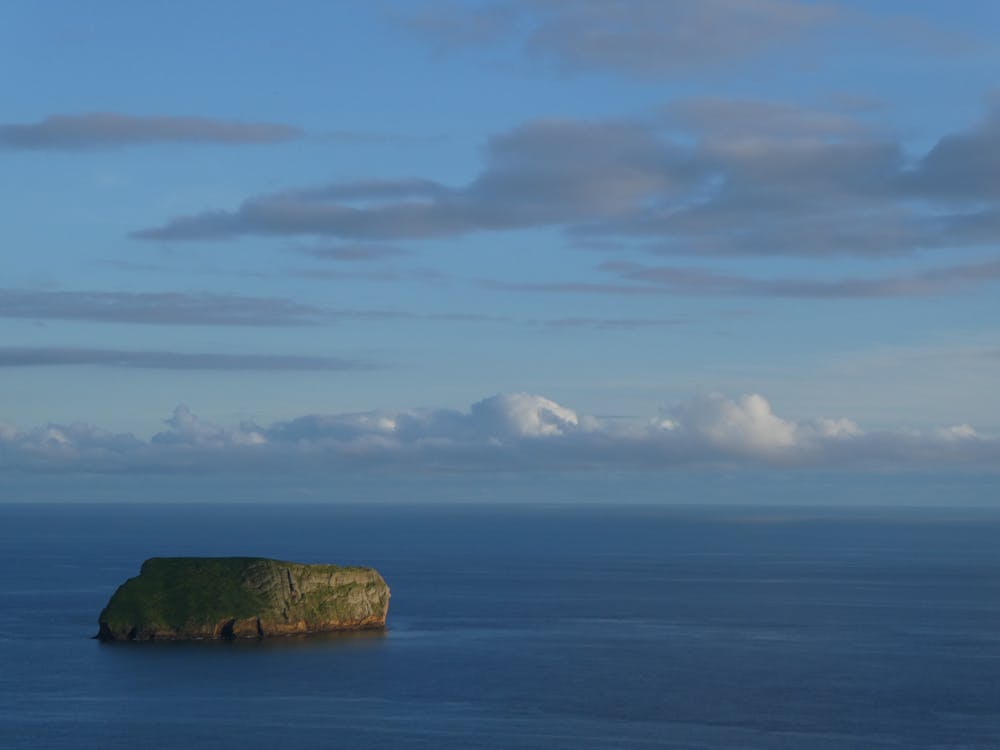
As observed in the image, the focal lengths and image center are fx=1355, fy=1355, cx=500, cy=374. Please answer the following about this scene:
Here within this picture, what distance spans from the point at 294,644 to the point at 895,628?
3280 inches

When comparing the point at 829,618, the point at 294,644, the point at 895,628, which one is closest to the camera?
the point at 294,644

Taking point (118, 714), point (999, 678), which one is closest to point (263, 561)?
point (118, 714)

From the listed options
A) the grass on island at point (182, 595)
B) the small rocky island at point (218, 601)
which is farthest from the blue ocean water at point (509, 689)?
the grass on island at point (182, 595)

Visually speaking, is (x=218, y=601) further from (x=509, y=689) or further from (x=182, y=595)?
(x=509, y=689)

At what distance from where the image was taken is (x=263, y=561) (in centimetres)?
15925

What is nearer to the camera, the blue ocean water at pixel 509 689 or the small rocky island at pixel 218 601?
the blue ocean water at pixel 509 689

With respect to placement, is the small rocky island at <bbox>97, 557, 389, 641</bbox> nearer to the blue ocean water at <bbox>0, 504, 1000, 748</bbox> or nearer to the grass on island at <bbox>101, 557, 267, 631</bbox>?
the grass on island at <bbox>101, 557, 267, 631</bbox>

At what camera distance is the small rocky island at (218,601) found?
156125 millimetres

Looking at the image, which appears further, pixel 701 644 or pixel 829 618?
pixel 829 618

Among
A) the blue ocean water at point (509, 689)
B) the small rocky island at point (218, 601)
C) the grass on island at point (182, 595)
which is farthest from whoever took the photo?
the grass on island at point (182, 595)

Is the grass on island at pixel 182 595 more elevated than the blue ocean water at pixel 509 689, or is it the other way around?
the grass on island at pixel 182 595

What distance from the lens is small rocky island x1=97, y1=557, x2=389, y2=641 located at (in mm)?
156125

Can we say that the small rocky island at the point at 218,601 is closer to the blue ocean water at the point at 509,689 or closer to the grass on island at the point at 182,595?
the grass on island at the point at 182,595

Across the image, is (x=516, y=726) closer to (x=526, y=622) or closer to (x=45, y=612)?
(x=526, y=622)
